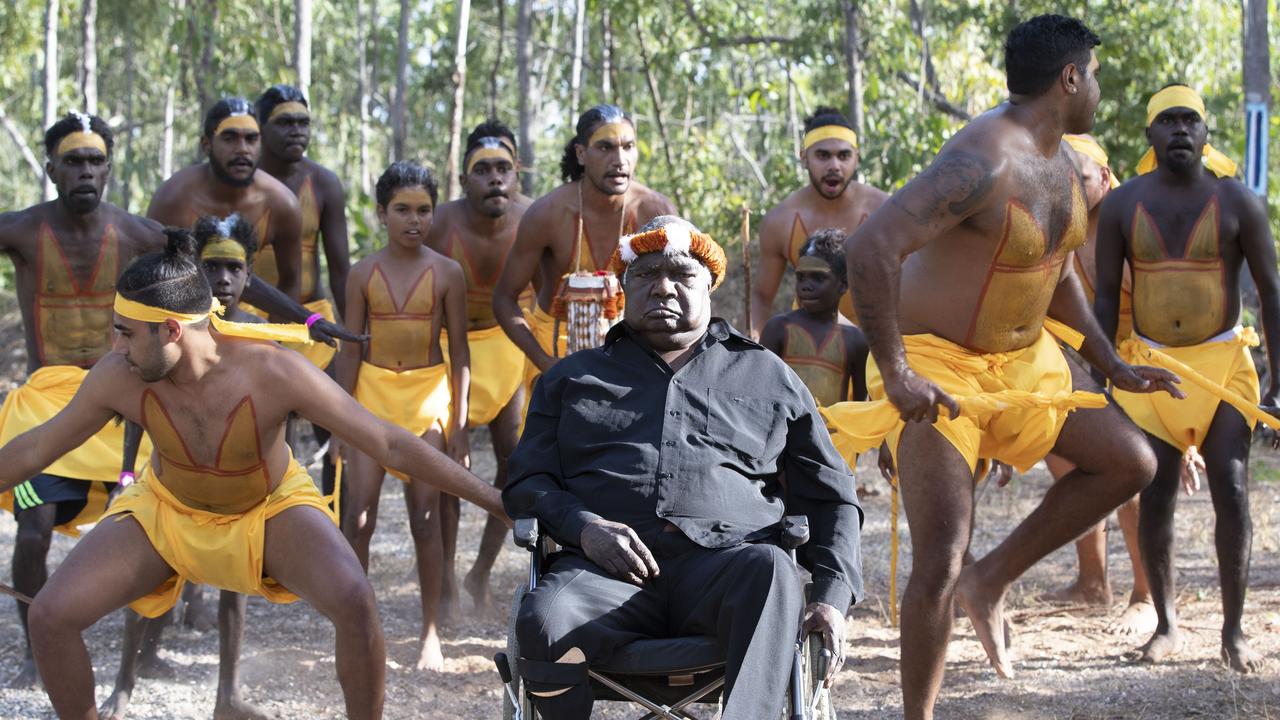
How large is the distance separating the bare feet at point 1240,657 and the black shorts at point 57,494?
4.33 meters

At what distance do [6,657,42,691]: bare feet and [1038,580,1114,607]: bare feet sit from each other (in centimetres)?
429

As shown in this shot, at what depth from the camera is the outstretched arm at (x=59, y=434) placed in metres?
4.11

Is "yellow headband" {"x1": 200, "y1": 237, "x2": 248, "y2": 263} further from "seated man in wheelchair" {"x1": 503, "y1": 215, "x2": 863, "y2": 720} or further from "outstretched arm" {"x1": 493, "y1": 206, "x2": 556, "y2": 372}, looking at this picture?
"seated man in wheelchair" {"x1": 503, "y1": 215, "x2": 863, "y2": 720}

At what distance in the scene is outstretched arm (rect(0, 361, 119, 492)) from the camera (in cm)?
411

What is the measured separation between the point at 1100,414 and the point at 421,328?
3.15m

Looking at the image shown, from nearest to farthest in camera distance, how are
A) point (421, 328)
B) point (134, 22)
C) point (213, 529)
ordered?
point (213, 529)
point (421, 328)
point (134, 22)

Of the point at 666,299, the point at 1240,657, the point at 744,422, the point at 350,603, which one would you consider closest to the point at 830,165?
the point at 1240,657

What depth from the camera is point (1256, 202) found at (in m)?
5.53

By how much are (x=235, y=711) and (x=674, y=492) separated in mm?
2127

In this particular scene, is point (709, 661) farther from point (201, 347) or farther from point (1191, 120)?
point (1191, 120)

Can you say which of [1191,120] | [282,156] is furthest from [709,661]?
[282,156]

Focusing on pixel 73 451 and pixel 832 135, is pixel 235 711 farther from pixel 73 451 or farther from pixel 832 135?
pixel 832 135

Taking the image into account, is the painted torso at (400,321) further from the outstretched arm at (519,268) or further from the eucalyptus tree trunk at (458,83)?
the eucalyptus tree trunk at (458,83)

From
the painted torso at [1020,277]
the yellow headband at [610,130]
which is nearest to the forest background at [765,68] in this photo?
the yellow headband at [610,130]
